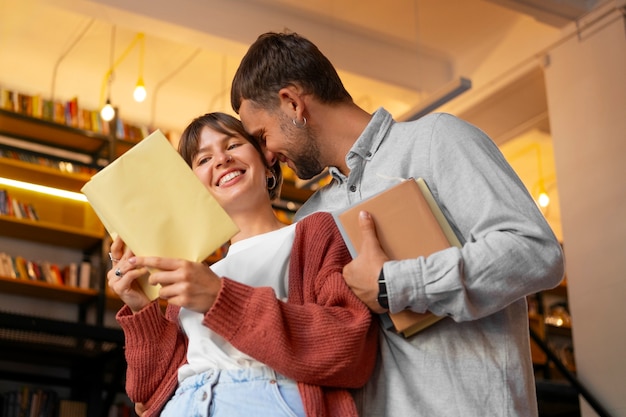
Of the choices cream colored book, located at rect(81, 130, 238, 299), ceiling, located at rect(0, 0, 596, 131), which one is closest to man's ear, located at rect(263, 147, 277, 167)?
cream colored book, located at rect(81, 130, 238, 299)

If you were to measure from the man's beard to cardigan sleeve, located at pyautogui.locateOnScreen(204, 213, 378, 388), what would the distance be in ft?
1.58

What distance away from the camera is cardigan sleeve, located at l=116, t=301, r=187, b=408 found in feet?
5.62

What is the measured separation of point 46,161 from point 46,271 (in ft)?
3.05

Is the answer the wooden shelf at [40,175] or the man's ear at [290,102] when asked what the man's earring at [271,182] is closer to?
the man's ear at [290,102]

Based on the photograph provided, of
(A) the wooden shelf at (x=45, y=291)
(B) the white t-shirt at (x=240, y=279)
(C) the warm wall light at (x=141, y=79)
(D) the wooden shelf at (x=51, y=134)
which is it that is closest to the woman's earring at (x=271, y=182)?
(B) the white t-shirt at (x=240, y=279)

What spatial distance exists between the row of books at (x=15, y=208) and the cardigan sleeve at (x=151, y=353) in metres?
5.21

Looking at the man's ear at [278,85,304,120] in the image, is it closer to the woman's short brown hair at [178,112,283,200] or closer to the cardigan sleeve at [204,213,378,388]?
the woman's short brown hair at [178,112,283,200]

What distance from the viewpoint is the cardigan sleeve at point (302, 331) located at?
150cm

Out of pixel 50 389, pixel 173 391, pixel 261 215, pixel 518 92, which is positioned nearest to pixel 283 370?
pixel 173 391

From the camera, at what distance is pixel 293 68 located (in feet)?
6.60

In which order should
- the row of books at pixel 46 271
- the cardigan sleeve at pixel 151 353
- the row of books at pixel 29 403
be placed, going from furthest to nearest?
the row of books at pixel 46 271
the row of books at pixel 29 403
the cardigan sleeve at pixel 151 353

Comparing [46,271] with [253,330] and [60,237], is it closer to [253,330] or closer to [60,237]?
[60,237]

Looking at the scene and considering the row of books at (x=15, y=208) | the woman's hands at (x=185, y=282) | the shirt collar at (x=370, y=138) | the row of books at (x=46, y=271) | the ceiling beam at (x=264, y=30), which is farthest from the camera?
the row of books at (x=15, y=208)

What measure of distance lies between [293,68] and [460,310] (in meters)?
0.77
